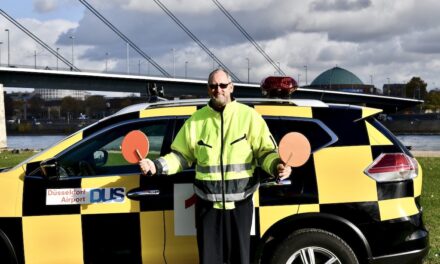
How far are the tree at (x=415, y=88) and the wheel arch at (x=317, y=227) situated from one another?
117969mm

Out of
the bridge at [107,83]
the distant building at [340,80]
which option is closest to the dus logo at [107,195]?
the bridge at [107,83]

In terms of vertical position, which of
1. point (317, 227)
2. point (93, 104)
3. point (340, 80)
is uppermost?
point (340, 80)

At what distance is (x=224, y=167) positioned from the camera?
3.30 metres

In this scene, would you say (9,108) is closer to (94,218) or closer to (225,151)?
(94,218)

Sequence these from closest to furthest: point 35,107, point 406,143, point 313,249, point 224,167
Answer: point 224,167 < point 313,249 < point 406,143 < point 35,107

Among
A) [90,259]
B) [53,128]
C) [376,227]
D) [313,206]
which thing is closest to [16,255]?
[90,259]

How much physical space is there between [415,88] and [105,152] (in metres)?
121

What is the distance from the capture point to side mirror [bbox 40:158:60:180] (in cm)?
381

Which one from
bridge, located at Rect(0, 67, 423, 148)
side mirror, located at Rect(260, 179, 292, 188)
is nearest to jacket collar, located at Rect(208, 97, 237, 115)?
side mirror, located at Rect(260, 179, 292, 188)

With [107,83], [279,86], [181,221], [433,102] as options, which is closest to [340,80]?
[433,102]

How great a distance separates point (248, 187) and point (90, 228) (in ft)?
→ 3.73

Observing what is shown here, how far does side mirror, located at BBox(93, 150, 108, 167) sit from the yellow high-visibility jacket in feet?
2.77

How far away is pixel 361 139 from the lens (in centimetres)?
390

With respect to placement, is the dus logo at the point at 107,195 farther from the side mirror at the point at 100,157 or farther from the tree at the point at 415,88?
the tree at the point at 415,88
